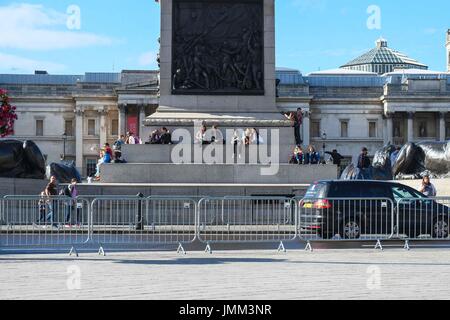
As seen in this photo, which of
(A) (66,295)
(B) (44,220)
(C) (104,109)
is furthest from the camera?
(C) (104,109)

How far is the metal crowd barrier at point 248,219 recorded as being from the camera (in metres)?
19.4

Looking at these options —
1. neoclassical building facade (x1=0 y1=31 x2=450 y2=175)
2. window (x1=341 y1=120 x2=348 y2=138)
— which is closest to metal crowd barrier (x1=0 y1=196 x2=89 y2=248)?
neoclassical building facade (x1=0 y1=31 x2=450 y2=175)

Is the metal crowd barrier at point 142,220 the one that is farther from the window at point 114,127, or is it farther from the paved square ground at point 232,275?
the window at point 114,127

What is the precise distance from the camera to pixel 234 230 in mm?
19312

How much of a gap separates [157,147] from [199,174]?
1883 mm

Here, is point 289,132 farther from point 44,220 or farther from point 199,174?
point 44,220

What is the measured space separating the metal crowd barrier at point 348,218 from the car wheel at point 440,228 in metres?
0.99

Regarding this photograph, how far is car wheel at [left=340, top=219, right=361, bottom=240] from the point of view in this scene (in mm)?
19172

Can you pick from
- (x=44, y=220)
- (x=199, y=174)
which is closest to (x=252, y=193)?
(x=199, y=174)

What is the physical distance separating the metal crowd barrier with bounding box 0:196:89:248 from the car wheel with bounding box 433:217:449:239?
7.06 metres

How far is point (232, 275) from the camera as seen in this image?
41.6ft

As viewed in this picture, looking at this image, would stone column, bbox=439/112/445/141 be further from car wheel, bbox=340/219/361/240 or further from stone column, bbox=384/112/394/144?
car wheel, bbox=340/219/361/240

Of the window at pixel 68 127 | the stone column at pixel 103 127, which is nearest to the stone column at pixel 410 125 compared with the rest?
the stone column at pixel 103 127

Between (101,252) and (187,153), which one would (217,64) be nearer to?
(187,153)
